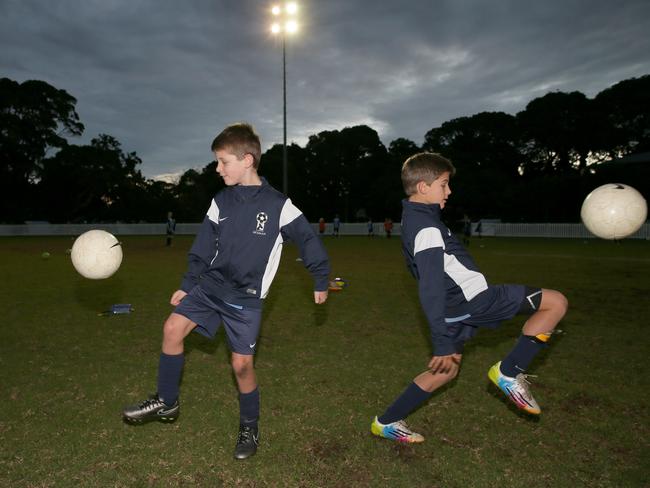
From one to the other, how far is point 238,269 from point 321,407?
1.69 meters

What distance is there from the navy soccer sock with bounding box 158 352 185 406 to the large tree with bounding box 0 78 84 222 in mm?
58892

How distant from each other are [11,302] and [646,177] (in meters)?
45.8

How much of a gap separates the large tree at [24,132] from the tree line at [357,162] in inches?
4.6

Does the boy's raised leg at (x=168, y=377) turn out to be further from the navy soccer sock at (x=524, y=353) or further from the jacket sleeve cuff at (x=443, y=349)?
the navy soccer sock at (x=524, y=353)

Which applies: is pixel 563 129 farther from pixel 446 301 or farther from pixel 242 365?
pixel 242 365

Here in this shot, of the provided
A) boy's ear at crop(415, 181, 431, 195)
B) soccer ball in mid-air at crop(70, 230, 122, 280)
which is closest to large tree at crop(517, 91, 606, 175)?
soccer ball in mid-air at crop(70, 230, 122, 280)

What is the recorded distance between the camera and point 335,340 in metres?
6.67

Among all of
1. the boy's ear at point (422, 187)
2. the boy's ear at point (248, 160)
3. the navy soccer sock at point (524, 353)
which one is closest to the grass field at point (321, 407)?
the navy soccer sock at point (524, 353)

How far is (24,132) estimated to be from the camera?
53.3m

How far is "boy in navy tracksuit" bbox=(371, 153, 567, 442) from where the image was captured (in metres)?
3.17

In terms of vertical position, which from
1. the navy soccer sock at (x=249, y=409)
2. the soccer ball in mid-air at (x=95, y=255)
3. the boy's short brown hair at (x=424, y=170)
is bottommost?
the navy soccer sock at (x=249, y=409)

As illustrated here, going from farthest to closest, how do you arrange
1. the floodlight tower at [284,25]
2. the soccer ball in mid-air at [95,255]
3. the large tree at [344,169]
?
the large tree at [344,169] → the floodlight tower at [284,25] → the soccer ball in mid-air at [95,255]

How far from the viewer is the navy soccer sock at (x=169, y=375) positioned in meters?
3.58

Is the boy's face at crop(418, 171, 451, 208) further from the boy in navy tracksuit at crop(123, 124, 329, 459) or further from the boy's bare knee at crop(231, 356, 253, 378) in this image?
the boy's bare knee at crop(231, 356, 253, 378)
